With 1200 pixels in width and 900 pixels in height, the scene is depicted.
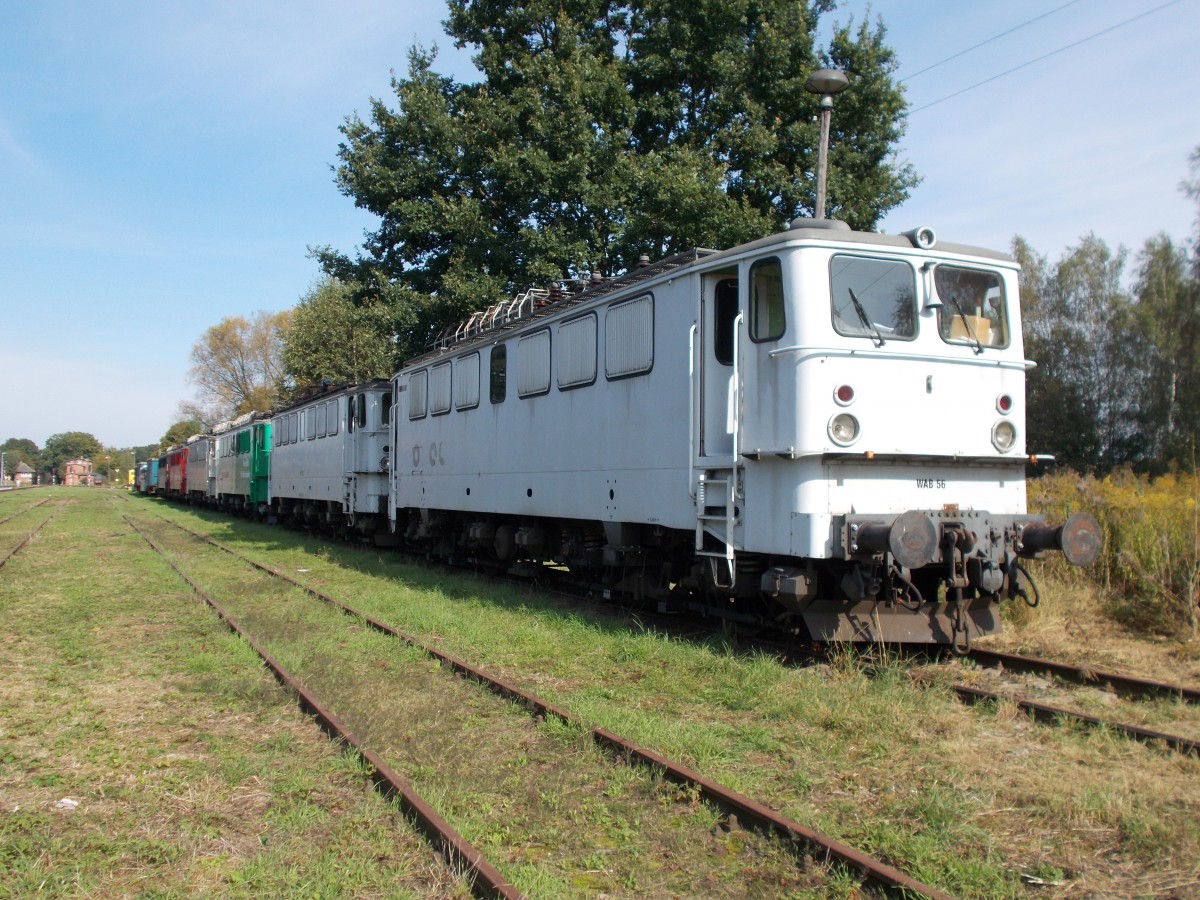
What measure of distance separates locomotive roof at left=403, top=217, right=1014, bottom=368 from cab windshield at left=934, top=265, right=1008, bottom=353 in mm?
181

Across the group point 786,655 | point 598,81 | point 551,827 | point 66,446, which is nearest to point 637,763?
point 551,827

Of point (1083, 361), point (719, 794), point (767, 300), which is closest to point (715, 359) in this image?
point (767, 300)

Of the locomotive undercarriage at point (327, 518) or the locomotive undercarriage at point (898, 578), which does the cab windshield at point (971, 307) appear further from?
the locomotive undercarriage at point (327, 518)

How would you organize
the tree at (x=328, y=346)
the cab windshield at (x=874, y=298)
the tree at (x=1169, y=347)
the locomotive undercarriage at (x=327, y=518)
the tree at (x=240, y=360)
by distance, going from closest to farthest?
the cab windshield at (x=874, y=298) → the locomotive undercarriage at (x=327, y=518) → the tree at (x=1169, y=347) → the tree at (x=328, y=346) → the tree at (x=240, y=360)

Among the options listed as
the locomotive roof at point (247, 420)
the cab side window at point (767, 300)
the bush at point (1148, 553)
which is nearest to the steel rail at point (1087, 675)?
the bush at point (1148, 553)

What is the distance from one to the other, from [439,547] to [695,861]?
1184 cm

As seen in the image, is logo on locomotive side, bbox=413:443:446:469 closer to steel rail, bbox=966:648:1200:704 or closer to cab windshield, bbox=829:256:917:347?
cab windshield, bbox=829:256:917:347

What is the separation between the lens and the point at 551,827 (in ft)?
14.7

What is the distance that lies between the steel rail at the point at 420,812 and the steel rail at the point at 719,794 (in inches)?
46.8

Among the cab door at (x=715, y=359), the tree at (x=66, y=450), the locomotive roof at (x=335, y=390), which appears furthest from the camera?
the tree at (x=66, y=450)

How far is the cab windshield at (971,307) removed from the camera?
7582mm

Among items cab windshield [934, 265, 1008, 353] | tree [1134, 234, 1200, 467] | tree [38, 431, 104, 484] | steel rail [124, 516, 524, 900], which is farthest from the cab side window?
tree [38, 431, 104, 484]

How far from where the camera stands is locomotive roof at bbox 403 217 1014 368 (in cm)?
729

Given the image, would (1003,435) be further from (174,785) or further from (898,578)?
(174,785)
